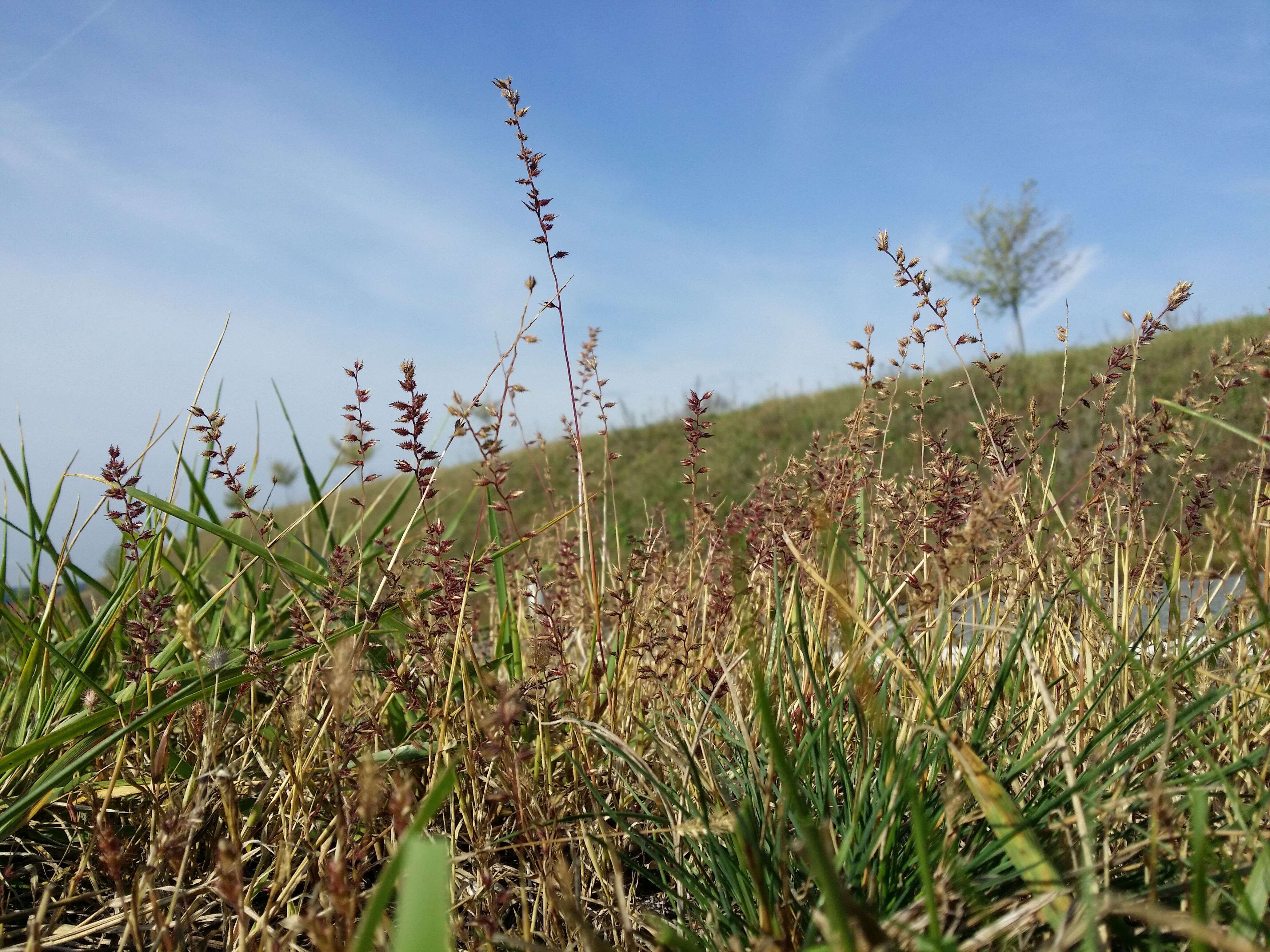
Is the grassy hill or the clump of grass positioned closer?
the clump of grass

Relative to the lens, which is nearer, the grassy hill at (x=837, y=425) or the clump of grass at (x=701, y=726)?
the clump of grass at (x=701, y=726)

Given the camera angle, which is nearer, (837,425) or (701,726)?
(701,726)

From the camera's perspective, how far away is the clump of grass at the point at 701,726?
1.00 metres

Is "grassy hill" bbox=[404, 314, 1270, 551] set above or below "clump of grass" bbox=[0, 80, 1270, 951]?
above

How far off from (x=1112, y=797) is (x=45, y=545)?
96.8 inches

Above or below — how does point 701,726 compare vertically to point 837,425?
below

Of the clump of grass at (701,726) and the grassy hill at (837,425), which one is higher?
the grassy hill at (837,425)

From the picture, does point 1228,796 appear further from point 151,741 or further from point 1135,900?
point 151,741

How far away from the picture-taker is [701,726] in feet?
4.73

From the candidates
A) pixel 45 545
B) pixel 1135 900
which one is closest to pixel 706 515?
pixel 1135 900

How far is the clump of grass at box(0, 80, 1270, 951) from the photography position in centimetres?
100

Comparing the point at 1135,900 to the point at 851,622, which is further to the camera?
the point at 851,622

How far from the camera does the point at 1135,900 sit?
1008 mm

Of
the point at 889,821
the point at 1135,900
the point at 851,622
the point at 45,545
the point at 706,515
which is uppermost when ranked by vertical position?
the point at 45,545
